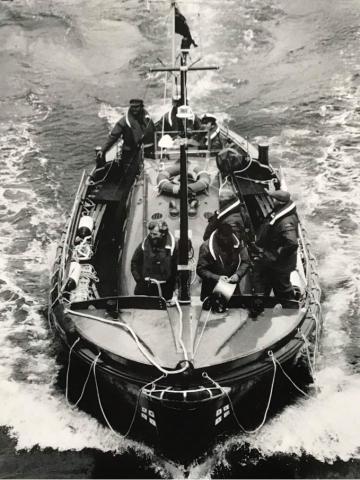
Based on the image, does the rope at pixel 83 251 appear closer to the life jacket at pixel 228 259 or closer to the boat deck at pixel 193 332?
the boat deck at pixel 193 332

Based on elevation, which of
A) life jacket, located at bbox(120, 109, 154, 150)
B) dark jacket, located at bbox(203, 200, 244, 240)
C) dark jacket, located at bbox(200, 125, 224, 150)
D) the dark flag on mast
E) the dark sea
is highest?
the dark flag on mast

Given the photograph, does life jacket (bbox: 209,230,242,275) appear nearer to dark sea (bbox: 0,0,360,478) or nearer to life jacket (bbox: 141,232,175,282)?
life jacket (bbox: 141,232,175,282)

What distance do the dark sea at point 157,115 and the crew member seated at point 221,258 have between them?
7.69 ft

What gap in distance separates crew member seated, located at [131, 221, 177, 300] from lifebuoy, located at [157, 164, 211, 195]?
2.42 metres

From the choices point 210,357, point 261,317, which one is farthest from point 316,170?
point 210,357

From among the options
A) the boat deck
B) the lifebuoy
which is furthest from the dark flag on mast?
the boat deck

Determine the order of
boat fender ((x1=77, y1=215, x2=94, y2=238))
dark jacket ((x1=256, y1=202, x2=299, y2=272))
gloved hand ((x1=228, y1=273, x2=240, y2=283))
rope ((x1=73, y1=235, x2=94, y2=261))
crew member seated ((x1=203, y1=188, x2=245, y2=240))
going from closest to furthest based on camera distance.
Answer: gloved hand ((x1=228, y1=273, x2=240, y2=283)), crew member seated ((x1=203, y1=188, x2=245, y2=240)), dark jacket ((x1=256, y1=202, x2=299, y2=272)), rope ((x1=73, y1=235, x2=94, y2=261)), boat fender ((x1=77, y1=215, x2=94, y2=238))

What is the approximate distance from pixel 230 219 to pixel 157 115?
39.5ft

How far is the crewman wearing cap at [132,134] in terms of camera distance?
11.5m

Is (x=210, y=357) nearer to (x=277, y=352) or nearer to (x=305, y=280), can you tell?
(x=277, y=352)

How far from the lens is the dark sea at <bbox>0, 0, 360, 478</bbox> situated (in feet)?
24.1

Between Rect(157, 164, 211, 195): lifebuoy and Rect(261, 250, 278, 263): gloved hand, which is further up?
Rect(261, 250, 278, 263): gloved hand

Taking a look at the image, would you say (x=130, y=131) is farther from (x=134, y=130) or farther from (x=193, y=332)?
(x=193, y=332)

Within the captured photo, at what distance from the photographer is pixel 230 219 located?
22.8ft
